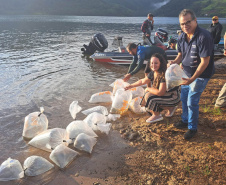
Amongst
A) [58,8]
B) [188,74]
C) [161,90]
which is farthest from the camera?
[58,8]

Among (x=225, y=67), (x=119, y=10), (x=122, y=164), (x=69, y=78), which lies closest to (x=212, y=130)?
(x=122, y=164)

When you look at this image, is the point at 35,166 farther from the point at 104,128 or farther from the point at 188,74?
the point at 188,74

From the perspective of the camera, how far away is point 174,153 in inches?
125

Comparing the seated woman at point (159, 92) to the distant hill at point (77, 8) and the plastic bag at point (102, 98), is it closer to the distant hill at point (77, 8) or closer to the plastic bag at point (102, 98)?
the plastic bag at point (102, 98)

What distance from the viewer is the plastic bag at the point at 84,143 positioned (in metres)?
3.45

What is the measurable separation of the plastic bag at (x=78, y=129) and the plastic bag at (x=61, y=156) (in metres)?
→ 0.41

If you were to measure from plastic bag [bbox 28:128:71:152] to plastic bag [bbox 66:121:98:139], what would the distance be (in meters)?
0.11

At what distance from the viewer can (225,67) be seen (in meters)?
9.27

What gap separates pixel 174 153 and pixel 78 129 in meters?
1.73

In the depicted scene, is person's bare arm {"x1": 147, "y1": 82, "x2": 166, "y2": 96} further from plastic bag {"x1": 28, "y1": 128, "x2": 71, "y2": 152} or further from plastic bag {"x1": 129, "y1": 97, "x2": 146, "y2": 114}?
plastic bag {"x1": 28, "y1": 128, "x2": 71, "y2": 152}

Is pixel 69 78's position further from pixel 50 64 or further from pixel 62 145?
pixel 62 145

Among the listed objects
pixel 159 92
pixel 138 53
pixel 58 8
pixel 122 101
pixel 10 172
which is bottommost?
pixel 10 172

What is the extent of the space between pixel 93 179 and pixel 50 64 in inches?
334

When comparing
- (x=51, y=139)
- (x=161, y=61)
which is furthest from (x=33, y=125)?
(x=161, y=61)
